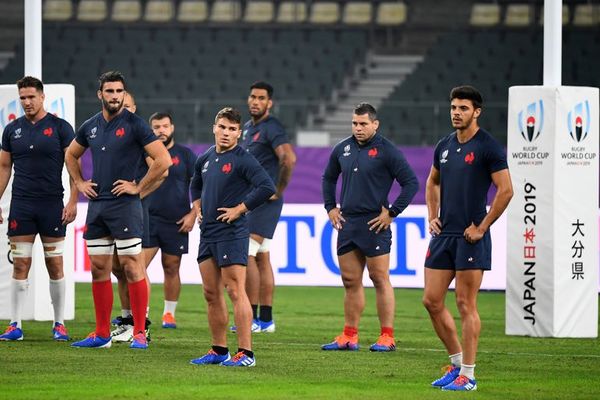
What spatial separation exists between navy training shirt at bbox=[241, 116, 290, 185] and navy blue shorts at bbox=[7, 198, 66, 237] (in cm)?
235

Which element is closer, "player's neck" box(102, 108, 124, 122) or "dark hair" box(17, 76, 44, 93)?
"player's neck" box(102, 108, 124, 122)

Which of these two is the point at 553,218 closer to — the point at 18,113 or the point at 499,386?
the point at 499,386

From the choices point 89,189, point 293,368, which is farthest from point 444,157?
point 89,189

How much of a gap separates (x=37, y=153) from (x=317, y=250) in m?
7.60

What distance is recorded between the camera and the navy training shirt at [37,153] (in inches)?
453

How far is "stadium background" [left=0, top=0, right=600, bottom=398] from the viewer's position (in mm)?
27797

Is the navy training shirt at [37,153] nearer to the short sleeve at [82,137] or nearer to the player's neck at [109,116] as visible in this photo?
the short sleeve at [82,137]

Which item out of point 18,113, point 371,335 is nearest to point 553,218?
point 371,335

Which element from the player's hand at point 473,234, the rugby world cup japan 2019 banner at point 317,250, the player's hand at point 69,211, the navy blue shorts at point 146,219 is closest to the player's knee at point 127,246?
the player's hand at point 69,211

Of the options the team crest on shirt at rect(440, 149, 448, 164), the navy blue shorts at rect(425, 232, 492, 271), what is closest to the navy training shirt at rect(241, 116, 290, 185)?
the team crest on shirt at rect(440, 149, 448, 164)

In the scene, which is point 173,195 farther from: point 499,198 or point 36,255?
point 499,198

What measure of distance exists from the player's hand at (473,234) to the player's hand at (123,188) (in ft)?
10.1

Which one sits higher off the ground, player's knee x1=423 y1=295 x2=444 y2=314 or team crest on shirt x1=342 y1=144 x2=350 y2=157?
team crest on shirt x1=342 y1=144 x2=350 y2=157

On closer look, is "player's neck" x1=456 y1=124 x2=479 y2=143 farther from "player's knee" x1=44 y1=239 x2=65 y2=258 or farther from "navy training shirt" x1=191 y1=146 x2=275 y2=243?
"player's knee" x1=44 y1=239 x2=65 y2=258
